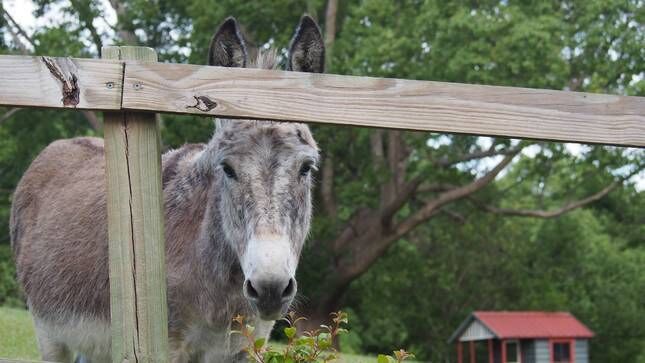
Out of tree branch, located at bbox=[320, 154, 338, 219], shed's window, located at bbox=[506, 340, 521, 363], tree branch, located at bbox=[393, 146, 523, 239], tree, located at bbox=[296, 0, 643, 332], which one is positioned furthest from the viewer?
tree branch, located at bbox=[320, 154, 338, 219]

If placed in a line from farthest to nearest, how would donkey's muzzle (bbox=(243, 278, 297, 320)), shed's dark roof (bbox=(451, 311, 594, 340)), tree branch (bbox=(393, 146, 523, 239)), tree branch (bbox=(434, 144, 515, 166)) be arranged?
1. shed's dark roof (bbox=(451, 311, 594, 340))
2. tree branch (bbox=(393, 146, 523, 239))
3. tree branch (bbox=(434, 144, 515, 166))
4. donkey's muzzle (bbox=(243, 278, 297, 320))

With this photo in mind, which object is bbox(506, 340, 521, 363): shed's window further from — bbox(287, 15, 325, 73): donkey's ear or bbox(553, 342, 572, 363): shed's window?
bbox(287, 15, 325, 73): donkey's ear

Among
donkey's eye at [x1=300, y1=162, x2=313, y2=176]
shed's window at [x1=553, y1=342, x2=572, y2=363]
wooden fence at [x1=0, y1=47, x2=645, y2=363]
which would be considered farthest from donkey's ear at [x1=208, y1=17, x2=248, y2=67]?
shed's window at [x1=553, y1=342, x2=572, y2=363]

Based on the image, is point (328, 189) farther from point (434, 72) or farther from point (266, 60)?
point (266, 60)

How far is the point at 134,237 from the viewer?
2.85m

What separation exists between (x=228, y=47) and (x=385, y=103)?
4.01 ft

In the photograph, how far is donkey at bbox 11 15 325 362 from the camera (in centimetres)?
352

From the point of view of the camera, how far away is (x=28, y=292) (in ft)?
18.9

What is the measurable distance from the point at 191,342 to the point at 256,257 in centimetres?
105

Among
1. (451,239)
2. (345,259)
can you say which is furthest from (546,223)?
(345,259)

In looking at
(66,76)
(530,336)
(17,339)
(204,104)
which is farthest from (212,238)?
(530,336)

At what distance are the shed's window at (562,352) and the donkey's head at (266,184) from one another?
19.4 m

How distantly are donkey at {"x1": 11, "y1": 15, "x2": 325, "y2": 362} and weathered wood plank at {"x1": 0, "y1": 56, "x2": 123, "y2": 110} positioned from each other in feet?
2.89

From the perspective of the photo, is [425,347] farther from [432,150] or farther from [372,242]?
[432,150]
